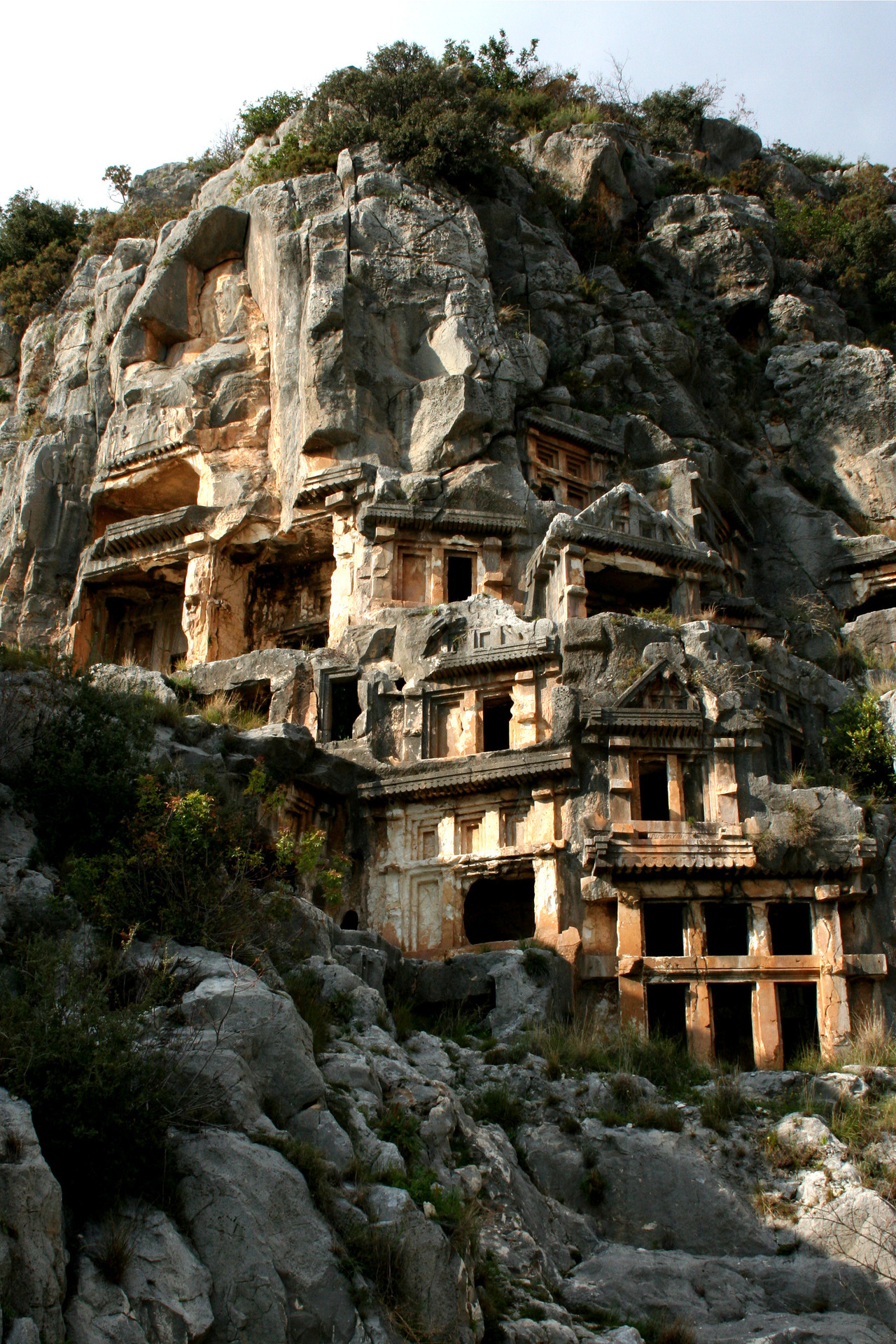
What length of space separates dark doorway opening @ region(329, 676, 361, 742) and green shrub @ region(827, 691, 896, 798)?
1011cm

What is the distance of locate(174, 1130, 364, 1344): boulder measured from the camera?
9742mm

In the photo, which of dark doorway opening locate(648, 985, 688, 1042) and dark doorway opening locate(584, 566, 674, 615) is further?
dark doorway opening locate(584, 566, 674, 615)

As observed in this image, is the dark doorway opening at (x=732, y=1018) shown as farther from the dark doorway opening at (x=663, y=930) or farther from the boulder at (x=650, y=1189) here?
the boulder at (x=650, y=1189)

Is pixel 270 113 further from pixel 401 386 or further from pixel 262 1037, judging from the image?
pixel 262 1037

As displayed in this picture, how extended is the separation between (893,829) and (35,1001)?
17.0 meters

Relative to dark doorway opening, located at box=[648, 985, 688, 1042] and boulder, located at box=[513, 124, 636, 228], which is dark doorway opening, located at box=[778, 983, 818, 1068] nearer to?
dark doorway opening, located at box=[648, 985, 688, 1042]

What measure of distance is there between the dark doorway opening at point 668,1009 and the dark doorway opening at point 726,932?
3.80ft

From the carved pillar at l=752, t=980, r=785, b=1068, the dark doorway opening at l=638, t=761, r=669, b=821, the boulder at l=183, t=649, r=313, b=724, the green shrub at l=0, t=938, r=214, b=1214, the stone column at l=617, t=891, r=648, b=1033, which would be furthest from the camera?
the boulder at l=183, t=649, r=313, b=724

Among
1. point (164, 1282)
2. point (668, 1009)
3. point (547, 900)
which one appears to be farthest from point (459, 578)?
point (164, 1282)

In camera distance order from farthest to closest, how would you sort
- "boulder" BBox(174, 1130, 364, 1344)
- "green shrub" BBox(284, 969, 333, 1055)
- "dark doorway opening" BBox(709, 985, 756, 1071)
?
"dark doorway opening" BBox(709, 985, 756, 1071)
"green shrub" BBox(284, 969, 333, 1055)
"boulder" BBox(174, 1130, 364, 1344)

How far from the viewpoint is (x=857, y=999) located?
22359mm

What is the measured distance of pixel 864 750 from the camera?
27.2 meters

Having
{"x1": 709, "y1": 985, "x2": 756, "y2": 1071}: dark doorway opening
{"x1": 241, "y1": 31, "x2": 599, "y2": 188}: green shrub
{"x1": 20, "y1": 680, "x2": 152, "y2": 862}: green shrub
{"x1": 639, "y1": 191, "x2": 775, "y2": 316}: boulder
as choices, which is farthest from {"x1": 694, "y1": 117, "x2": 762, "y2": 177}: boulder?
{"x1": 20, "y1": 680, "x2": 152, "y2": 862}: green shrub

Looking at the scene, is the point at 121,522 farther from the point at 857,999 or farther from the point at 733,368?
the point at 857,999
